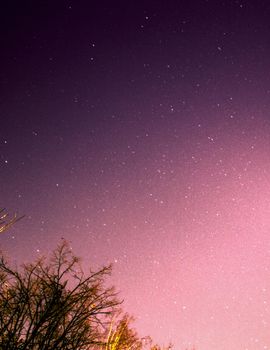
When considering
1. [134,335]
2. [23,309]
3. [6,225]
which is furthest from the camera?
[134,335]

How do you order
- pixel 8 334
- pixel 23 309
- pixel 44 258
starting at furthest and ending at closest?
pixel 44 258
pixel 23 309
pixel 8 334

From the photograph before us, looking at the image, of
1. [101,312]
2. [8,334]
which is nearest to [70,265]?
[101,312]

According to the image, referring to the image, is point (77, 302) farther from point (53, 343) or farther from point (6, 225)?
point (6, 225)

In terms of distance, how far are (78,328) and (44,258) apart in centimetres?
260

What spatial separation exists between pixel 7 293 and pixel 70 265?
2.19m

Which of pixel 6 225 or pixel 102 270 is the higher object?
pixel 102 270

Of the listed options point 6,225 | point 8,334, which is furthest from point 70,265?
point 6,225

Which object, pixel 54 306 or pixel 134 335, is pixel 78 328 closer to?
pixel 54 306

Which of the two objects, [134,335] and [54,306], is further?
[134,335]

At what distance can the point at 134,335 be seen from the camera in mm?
15828

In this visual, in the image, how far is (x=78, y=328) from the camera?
10.7m

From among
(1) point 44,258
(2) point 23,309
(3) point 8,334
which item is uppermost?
(1) point 44,258

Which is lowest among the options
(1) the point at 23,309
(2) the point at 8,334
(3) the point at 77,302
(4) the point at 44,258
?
(2) the point at 8,334

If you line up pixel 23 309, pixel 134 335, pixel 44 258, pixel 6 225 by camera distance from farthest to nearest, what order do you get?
pixel 134 335
pixel 44 258
pixel 23 309
pixel 6 225
